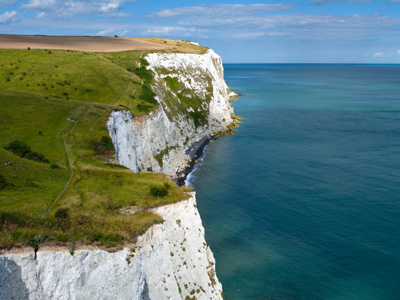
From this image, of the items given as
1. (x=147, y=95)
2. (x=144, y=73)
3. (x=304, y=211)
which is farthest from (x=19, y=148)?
(x=144, y=73)

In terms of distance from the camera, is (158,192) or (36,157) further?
(36,157)

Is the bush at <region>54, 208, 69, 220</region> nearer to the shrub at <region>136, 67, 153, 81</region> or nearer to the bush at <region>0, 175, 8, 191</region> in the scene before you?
the bush at <region>0, 175, 8, 191</region>

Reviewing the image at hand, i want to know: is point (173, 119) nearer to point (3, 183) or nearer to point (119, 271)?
point (3, 183)

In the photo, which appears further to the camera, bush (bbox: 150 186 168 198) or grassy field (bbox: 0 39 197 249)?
bush (bbox: 150 186 168 198)

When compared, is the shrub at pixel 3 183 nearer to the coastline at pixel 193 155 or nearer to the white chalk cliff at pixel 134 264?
the white chalk cliff at pixel 134 264

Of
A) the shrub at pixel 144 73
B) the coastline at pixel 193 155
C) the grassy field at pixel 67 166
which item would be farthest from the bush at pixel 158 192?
the shrub at pixel 144 73

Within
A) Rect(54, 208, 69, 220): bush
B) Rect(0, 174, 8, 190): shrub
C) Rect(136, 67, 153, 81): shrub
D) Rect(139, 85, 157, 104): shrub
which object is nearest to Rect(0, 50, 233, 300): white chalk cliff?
Rect(54, 208, 69, 220): bush
